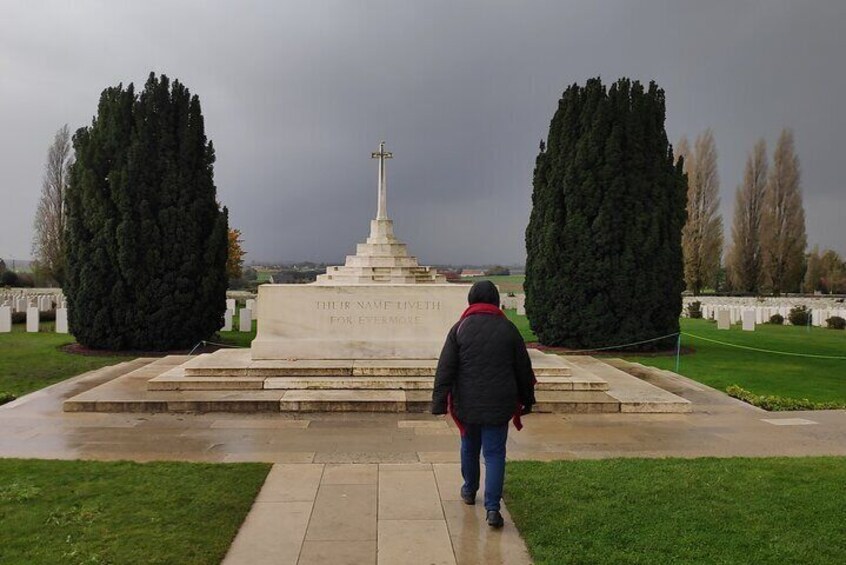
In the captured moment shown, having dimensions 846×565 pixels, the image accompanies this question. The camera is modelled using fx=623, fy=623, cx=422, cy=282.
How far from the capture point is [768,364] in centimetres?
1384

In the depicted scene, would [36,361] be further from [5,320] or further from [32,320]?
[5,320]

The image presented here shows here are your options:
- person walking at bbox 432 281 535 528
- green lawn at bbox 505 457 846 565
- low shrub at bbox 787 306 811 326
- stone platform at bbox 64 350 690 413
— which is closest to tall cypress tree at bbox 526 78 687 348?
stone platform at bbox 64 350 690 413

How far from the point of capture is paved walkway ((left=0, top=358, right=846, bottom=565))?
14.3ft

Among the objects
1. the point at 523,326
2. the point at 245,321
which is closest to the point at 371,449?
the point at 245,321

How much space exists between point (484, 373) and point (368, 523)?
4.66 feet

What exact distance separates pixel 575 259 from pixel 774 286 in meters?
31.6

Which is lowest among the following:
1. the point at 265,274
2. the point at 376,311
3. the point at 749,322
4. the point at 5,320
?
the point at 5,320

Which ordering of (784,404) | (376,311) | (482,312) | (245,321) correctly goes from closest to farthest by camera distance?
(482,312)
(784,404)
(376,311)
(245,321)

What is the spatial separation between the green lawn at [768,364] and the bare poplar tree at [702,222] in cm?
1981

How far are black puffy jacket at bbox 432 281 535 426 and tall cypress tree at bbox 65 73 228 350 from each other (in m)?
13.0

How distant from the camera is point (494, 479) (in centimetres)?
458

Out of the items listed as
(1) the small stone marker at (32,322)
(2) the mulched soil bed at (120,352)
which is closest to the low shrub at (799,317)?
(2) the mulched soil bed at (120,352)

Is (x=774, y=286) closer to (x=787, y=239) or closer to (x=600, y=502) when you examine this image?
(x=787, y=239)

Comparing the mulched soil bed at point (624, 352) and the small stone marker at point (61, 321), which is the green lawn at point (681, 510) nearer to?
the mulched soil bed at point (624, 352)
